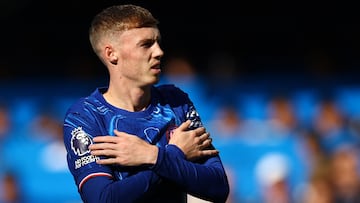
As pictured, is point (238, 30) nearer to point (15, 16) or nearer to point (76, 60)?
Answer: point (76, 60)

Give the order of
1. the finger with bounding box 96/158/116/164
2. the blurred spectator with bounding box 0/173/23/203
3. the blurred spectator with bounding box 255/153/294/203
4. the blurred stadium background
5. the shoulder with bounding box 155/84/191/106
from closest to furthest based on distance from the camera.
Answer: the finger with bounding box 96/158/116/164, the shoulder with bounding box 155/84/191/106, the blurred spectator with bounding box 255/153/294/203, the blurred spectator with bounding box 0/173/23/203, the blurred stadium background

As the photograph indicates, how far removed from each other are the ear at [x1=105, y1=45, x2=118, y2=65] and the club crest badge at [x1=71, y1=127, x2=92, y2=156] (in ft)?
1.36

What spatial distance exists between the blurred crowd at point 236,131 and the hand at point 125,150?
485 cm

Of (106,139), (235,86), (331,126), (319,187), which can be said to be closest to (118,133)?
(106,139)

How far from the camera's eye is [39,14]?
1126 cm

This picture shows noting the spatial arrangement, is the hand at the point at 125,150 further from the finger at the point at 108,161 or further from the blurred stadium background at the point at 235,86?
the blurred stadium background at the point at 235,86

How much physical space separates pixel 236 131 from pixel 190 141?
207 inches

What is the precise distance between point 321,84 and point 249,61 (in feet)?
3.53

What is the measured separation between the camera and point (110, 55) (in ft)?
14.9

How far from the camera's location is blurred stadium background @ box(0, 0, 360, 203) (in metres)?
9.30

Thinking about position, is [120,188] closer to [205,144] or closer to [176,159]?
[176,159]

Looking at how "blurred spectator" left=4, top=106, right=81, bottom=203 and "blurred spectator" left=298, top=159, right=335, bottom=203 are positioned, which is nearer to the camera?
"blurred spectator" left=298, top=159, right=335, bottom=203

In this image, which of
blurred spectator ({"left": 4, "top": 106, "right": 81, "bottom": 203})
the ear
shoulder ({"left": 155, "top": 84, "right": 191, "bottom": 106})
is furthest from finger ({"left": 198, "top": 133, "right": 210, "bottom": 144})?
blurred spectator ({"left": 4, "top": 106, "right": 81, "bottom": 203})

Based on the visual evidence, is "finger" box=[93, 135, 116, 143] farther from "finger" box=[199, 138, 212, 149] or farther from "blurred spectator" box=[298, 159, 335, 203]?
"blurred spectator" box=[298, 159, 335, 203]
